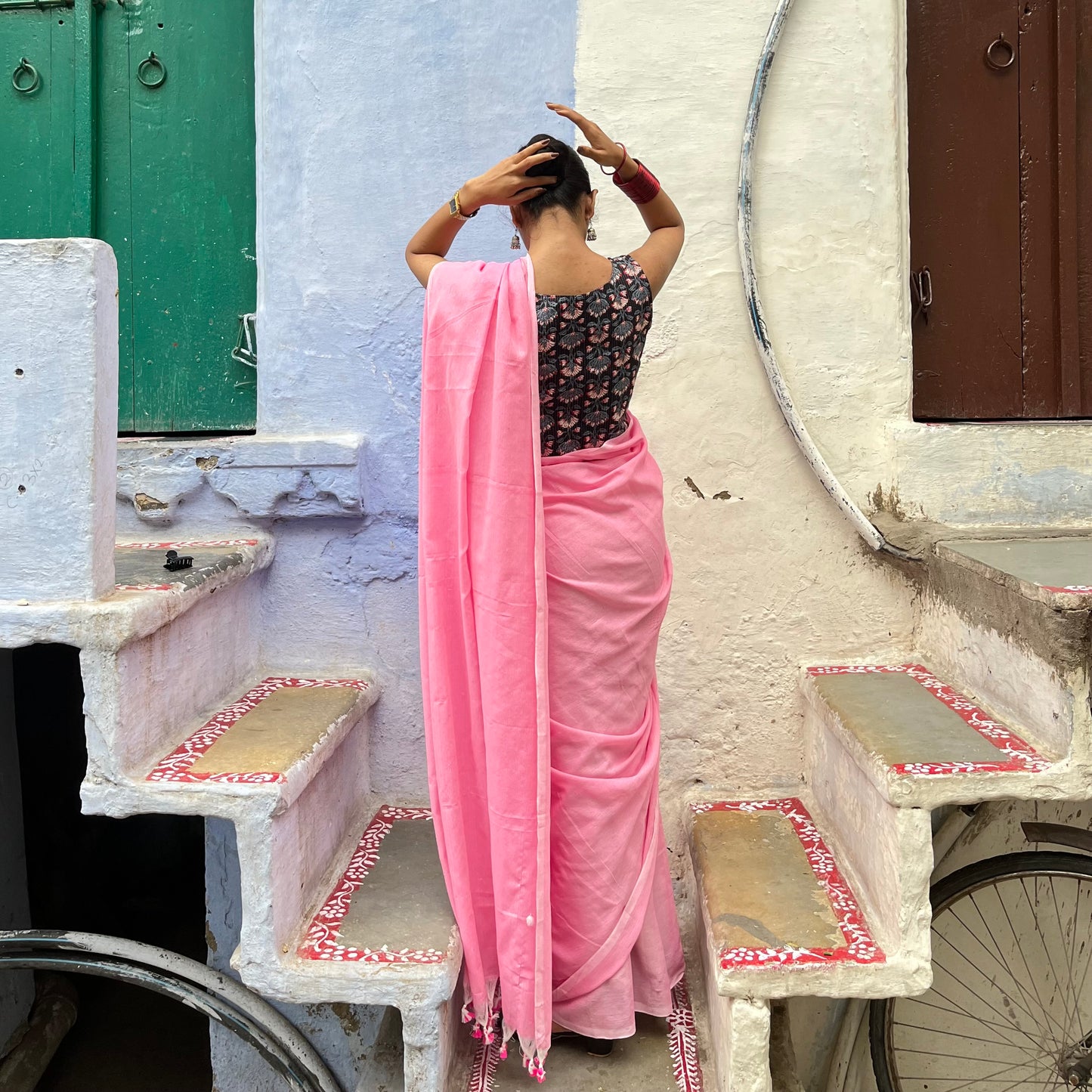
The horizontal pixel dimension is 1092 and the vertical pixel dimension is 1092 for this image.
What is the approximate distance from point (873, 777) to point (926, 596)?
654 mm

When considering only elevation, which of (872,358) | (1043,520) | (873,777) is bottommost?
(873,777)

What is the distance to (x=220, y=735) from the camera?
1.87 metres

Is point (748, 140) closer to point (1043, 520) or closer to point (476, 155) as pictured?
point (476, 155)

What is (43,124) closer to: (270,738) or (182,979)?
(270,738)

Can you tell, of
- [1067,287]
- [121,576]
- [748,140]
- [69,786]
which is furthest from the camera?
[69,786]

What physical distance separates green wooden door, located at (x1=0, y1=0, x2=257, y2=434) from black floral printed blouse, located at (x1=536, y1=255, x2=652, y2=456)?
117 cm

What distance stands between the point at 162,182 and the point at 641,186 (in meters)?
1.44

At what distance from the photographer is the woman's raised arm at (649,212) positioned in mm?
1667

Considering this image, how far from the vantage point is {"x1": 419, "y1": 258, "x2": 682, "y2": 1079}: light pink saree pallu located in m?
1.59

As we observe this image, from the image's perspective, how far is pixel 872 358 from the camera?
221 cm

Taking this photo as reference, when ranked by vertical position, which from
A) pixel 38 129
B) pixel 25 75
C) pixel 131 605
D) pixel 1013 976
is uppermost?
pixel 25 75

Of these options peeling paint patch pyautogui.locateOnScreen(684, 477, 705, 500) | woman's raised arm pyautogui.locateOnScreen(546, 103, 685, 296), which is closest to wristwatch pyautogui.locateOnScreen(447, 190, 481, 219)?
woman's raised arm pyautogui.locateOnScreen(546, 103, 685, 296)

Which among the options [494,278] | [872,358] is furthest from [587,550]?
[872,358]

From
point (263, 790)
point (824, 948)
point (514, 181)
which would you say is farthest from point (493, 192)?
point (824, 948)
